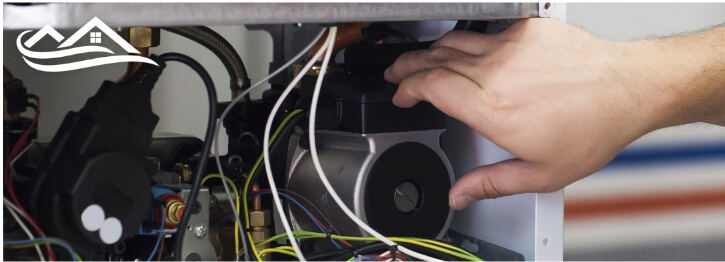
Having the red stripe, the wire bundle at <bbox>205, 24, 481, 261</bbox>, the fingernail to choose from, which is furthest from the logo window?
the red stripe

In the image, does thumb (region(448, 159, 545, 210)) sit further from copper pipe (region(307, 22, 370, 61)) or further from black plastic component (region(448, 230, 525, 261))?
copper pipe (region(307, 22, 370, 61))

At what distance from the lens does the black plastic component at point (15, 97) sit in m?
0.82

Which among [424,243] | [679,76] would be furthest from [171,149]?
[679,76]

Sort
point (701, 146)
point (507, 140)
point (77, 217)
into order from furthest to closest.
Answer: point (701, 146)
point (507, 140)
point (77, 217)

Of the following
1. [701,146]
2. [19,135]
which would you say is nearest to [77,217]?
[19,135]

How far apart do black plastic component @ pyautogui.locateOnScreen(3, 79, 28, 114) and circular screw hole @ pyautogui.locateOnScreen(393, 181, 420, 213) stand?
408 millimetres

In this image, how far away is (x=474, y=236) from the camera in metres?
0.98

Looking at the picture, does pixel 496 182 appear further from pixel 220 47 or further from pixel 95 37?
pixel 95 37

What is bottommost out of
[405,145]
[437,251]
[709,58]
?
[437,251]

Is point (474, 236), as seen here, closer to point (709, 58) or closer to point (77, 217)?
point (709, 58)

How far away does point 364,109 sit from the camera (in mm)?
880

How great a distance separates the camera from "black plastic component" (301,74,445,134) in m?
0.88

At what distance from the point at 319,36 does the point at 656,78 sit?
37cm

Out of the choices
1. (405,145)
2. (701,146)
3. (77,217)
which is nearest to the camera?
(77,217)
